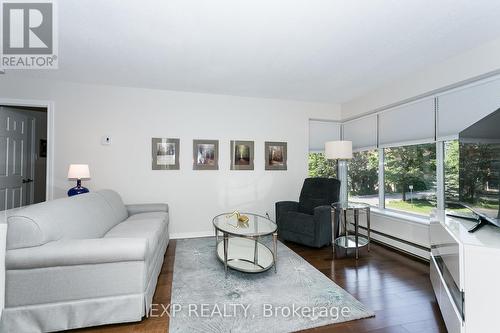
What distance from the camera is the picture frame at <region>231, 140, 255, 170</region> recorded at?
165 inches

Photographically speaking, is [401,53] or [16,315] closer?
[16,315]

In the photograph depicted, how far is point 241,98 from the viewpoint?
4.23 m

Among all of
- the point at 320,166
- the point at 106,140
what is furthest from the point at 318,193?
the point at 106,140

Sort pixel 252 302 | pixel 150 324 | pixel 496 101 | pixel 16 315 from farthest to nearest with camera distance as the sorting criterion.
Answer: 1. pixel 496 101
2. pixel 252 302
3. pixel 150 324
4. pixel 16 315

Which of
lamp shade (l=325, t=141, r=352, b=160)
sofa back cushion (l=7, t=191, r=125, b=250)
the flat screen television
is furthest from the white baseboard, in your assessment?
the flat screen television

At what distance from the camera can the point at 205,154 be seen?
4.06m

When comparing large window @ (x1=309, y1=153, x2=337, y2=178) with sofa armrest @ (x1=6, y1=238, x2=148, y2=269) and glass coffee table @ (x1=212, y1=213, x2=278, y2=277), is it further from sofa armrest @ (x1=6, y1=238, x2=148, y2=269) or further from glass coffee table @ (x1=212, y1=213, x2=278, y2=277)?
sofa armrest @ (x1=6, y1=238, x2=148, y2=269)

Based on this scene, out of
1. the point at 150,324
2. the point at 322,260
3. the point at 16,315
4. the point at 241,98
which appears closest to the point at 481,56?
the point at 322,260

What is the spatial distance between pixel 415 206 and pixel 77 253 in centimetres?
394

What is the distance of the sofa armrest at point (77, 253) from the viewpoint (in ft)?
5.54

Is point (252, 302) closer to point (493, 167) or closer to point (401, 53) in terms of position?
point (493, 167)

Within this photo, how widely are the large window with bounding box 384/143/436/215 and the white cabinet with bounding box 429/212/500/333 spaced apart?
1617 mm

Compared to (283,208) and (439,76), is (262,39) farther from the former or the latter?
(283,208)

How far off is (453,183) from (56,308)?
405 centimetres
